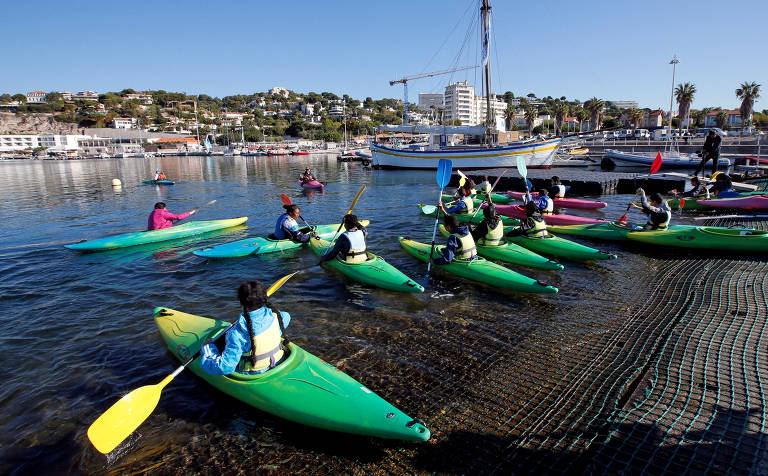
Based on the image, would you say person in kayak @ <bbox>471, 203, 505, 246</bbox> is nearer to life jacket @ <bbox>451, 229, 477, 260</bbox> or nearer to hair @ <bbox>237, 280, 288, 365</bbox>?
life jacket @ <bbox>451, 229, 477, 260</bbox>

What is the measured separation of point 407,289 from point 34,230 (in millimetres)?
17363

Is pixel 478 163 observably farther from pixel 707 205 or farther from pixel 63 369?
pixel 63 369

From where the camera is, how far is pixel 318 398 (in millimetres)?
4613

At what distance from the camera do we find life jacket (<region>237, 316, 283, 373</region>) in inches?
188

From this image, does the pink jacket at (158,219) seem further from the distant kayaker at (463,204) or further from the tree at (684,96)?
the tree at (684,96)

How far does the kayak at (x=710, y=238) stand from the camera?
10445 mm

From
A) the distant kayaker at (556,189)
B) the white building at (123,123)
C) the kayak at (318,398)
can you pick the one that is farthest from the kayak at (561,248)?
the white building at (123,123)

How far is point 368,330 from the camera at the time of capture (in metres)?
7.35

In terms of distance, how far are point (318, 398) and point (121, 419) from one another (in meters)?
2.18

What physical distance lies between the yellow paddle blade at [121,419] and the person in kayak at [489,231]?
25.8ft

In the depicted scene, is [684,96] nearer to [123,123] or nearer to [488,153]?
[488,153]

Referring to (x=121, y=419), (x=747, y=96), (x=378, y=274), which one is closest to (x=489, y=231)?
(x=378, y=274)

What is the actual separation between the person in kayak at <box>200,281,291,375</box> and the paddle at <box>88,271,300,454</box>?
2.51 ft

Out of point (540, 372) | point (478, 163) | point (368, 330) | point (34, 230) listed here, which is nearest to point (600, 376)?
point (540, 372)
